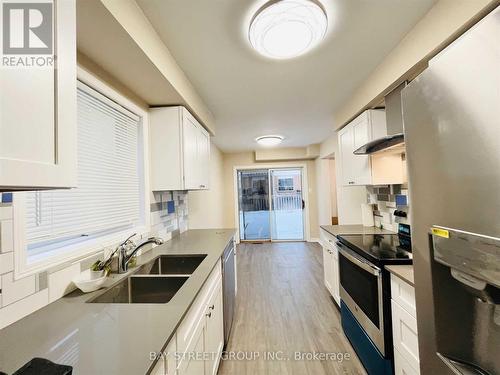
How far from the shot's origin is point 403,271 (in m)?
1.32

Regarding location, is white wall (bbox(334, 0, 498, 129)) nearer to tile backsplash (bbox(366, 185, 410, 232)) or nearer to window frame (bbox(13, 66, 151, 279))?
tile backsplash (bbox(366, 185, 410, 232))

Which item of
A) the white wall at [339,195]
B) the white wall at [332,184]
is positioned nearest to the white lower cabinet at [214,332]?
the white wall at [339,195]

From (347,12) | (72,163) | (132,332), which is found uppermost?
(347,12)

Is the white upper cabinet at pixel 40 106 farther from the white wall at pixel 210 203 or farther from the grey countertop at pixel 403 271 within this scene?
the white wall at pixel 210 203

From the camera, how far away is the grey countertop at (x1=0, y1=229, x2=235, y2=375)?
0.68m

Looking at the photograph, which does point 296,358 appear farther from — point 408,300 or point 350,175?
point 350,175

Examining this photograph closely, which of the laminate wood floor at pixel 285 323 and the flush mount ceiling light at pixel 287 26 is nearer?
the flush mount ceiling light at pixel 287 26

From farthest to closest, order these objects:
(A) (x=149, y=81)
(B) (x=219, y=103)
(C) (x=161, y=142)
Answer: (B) (x=219, y=103) < (C) (x=161, y=142) < (A) (x=149, y=81)

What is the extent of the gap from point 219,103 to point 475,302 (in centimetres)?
258

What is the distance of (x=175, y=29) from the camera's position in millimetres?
1402

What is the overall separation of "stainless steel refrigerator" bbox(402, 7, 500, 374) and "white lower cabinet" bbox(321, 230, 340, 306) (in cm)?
163

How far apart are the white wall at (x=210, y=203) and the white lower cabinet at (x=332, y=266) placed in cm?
190

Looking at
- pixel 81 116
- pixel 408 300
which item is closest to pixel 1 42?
pixel 81 116

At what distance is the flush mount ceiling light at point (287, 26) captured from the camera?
119 cm
